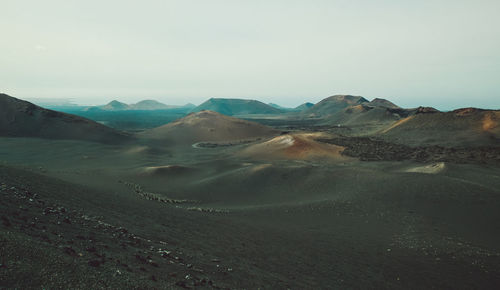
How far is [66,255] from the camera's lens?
20.4ft

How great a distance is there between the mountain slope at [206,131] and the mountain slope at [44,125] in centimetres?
1354

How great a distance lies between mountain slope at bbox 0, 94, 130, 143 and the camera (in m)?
59.6

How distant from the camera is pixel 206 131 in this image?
8788 centimetres

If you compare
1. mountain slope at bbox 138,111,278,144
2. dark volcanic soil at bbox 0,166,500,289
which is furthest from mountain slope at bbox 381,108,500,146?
dark volcanic soil at bbox 0,166,500,289

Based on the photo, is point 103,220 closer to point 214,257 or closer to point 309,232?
point 214,257

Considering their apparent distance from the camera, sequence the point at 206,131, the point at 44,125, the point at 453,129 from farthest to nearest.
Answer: the point at 206,131, the point at 453,129, the point at 44,125

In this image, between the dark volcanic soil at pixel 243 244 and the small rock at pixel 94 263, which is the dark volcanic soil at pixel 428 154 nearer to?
the dark volcanic soil at pixel 243 244

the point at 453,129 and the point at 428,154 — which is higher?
the point at 453,129

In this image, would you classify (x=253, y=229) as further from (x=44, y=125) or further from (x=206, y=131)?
(x=206, y=131)

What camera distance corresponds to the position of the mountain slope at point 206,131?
265ft

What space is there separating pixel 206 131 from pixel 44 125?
41.5 meters

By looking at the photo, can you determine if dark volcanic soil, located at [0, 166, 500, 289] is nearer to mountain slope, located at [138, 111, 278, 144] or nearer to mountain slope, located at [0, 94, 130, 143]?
mountain slope, located at [0, 94, 130, 143]

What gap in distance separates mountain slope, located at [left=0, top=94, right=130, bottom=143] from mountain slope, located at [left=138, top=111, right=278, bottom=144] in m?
13.5

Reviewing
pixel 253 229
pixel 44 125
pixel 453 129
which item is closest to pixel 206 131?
pixel 44 125
